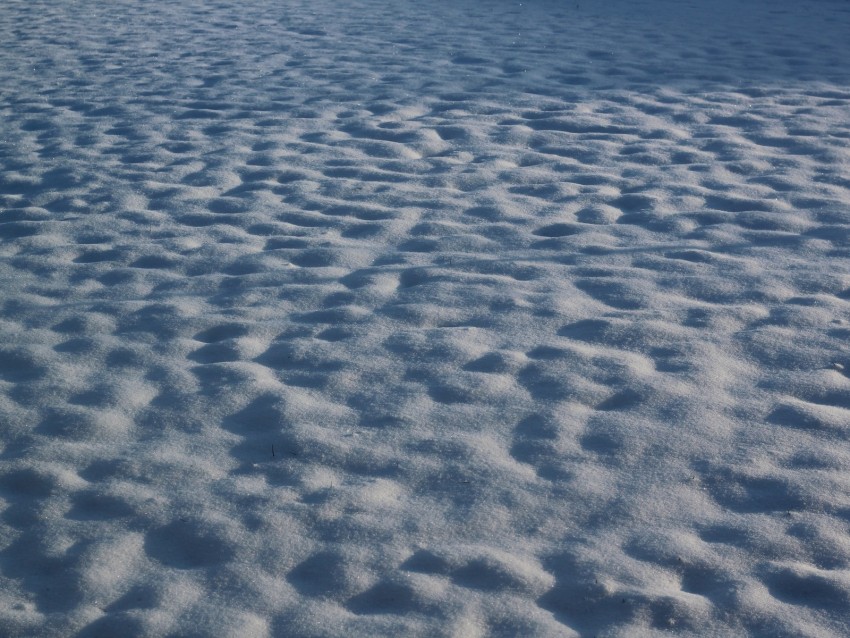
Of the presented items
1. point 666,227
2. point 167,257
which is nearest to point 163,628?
point 167,257

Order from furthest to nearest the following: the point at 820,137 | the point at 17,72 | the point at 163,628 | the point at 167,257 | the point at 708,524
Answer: the point at 17,72 → the point at 820,137 → the point at 167,257 → the point at 708,524 → the point at 163,628

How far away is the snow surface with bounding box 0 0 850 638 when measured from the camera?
2.32 metres

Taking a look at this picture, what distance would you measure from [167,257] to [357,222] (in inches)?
35.3

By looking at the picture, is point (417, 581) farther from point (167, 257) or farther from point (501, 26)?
point (501, 26)

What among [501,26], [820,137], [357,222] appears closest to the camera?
[357,222]

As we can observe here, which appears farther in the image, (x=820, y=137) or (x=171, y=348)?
(x=820, y=137)

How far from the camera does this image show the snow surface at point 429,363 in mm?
2320

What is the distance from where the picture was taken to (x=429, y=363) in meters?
3.28

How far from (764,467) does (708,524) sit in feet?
1.07

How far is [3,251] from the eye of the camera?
4.30m

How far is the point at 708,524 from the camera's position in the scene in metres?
2.50

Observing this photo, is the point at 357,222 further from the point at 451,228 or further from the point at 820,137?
the point at 820,137

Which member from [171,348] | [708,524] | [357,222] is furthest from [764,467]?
[357,222]

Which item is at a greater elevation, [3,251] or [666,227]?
[666,227]
